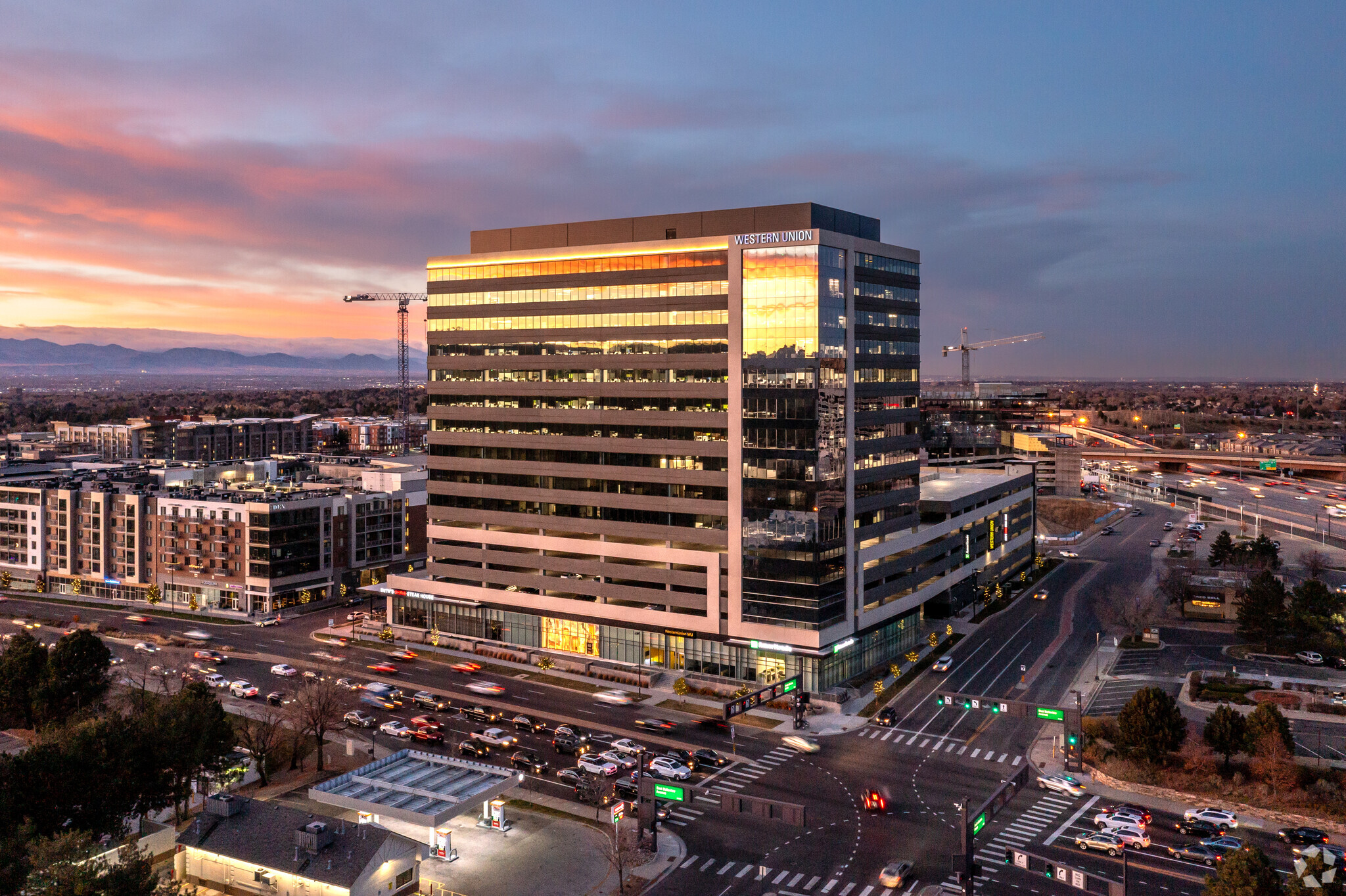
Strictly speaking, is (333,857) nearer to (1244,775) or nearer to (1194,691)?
(1244,775)

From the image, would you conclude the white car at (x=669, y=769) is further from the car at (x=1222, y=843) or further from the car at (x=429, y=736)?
the car at (x=1222, y=843)

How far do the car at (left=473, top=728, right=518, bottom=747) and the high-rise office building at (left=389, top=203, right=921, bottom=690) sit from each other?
23979 millimetres

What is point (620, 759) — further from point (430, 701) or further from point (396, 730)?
point (430, 701)

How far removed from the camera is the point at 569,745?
268ft

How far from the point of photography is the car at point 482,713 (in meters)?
89.0

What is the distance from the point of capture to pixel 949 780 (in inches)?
2913

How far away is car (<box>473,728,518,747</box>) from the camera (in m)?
82.5

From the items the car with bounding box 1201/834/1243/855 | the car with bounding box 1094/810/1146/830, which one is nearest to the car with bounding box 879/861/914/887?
the car with bounding box 1094/810/1146/830

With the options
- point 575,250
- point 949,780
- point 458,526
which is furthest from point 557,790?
point 575,250

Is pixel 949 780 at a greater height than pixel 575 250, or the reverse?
pixel 575 250

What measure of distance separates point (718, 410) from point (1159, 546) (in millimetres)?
119280

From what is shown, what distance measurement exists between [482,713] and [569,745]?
1190cm

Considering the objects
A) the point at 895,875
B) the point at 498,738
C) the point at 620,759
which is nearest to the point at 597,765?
the point at 620,759

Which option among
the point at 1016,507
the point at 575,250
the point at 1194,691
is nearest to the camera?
the point at 1194,691
